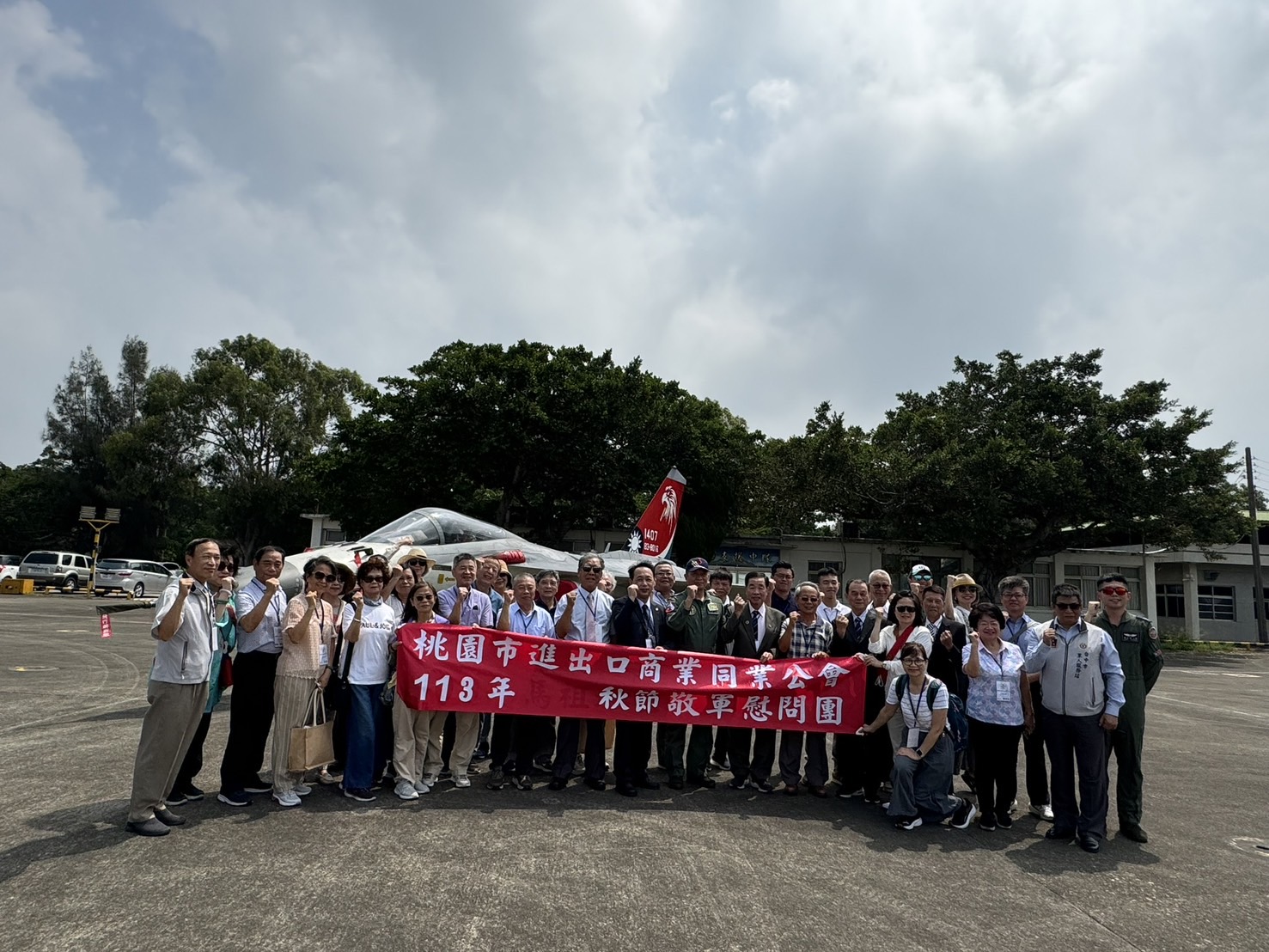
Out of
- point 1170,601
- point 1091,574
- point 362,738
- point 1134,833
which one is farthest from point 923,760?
point 1170,601

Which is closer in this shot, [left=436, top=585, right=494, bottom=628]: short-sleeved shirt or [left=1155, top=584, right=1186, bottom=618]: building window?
[left=436, top=585, right=494, bottom=628]: short-sleeved shirt

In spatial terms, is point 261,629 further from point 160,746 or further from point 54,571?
point 54,571

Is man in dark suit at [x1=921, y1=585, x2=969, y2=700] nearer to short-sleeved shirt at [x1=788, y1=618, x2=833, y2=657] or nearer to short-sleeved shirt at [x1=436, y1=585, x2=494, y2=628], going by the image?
short-sleeved shirt at [x1=788, y1=618, x2=833, y2=657]

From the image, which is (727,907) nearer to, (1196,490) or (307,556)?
(307,556)

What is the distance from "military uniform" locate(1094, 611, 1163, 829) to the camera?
6.02 m

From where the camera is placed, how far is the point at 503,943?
3781 millimetres

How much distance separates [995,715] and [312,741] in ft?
17.5

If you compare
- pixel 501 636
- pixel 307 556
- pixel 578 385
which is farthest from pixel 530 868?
pixel 578 385

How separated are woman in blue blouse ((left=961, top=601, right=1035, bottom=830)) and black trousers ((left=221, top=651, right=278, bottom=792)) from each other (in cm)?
558

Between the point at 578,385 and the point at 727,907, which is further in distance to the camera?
the point at 578,385

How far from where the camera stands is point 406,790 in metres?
6.10

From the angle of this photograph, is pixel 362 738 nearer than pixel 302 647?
No

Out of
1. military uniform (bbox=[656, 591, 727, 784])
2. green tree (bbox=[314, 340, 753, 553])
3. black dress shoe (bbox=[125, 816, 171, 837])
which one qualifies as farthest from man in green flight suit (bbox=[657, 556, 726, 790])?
green tree (bbox=[314, 340, 753, 553])

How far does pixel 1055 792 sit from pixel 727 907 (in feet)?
10.8
